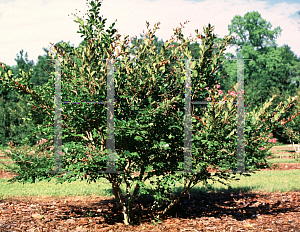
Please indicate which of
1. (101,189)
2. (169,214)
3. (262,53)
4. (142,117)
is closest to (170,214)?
(169,214)

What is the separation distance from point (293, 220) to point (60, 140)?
4.32 metres

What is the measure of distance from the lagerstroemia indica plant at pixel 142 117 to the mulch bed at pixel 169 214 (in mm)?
999

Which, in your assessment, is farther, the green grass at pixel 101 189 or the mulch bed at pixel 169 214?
the green grass at pixel 101 189

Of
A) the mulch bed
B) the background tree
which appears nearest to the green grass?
the mulch bed

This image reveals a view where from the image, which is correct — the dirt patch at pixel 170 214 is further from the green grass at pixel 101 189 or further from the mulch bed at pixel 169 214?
the green grass at pixel 101 189

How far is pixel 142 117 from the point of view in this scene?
4105mm

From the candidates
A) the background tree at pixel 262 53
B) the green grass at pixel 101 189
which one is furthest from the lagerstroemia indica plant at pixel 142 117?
the background tree at pixel 262 53

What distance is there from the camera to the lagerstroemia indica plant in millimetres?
4055

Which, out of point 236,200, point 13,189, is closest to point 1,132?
point 13,189

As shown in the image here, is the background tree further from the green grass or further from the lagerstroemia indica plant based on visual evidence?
the lagerstroemia indica plant

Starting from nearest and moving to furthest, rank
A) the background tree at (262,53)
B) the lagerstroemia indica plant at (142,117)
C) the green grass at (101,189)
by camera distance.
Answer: the lagerstroemia indica plant at (142,117) → the green grass at (101,189) → the background tree at (262,53)

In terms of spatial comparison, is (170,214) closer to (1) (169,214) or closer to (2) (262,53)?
(1) (169,214)

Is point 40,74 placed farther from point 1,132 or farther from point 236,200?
point 236,200

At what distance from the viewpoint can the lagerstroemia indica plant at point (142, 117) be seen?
13.3 feet
